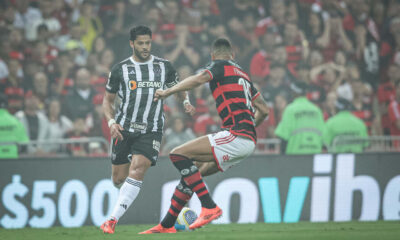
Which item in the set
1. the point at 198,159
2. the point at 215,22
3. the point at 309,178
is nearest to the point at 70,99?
the point at 215,22

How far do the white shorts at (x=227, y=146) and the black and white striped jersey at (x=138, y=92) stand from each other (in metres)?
1.16

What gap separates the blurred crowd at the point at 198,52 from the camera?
12.6m

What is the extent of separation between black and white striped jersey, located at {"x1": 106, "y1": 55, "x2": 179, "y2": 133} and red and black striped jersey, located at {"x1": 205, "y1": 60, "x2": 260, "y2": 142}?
1119mm

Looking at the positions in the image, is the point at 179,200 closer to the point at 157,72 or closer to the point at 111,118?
the point at 111,118

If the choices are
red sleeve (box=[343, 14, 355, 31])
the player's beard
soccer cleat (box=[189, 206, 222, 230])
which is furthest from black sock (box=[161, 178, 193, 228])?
red sleeve (box=[343, 14, 355, 31])

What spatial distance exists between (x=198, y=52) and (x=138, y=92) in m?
6.08

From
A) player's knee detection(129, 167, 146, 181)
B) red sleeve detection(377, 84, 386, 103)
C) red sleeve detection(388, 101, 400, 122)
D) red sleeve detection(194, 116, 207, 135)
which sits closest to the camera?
player's knee detection(129, 167, 146, 181)

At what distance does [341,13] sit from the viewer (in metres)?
15.1

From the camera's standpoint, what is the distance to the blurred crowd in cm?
1264

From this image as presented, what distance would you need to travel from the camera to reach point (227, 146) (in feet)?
23.9

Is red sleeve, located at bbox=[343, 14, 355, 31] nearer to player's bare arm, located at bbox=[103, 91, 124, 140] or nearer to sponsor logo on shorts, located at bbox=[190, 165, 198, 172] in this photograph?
player's bare arm, located at bbox=[103, 91, 124, 140]

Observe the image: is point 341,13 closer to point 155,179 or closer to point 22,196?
point 155,179

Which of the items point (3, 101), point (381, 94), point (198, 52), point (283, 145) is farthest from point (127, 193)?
point (381, 94)

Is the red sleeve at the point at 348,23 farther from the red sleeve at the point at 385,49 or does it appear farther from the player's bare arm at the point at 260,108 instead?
the player's bare arm at the point at 260,108
